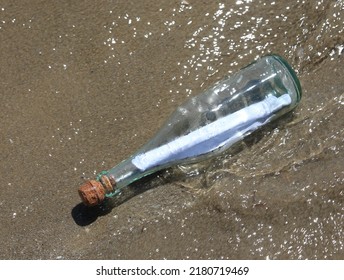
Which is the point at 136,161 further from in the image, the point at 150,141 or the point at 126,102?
the point at 126,102

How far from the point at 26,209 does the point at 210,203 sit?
0.64 metres

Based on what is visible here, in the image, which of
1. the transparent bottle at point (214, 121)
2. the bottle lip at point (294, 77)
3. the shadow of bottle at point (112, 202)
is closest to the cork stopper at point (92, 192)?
the transparent bottle at point (214, 121)

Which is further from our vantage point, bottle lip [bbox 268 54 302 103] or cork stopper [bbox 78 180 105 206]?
bottle lip [bbox 268 54 302 103]

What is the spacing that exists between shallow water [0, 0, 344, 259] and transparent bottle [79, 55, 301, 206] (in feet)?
0.14

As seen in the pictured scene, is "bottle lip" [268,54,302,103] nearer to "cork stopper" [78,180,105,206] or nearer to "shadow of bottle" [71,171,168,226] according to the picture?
"shadow of bottle" [71,171,168,226]

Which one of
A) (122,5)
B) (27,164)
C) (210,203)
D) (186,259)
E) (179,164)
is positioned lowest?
(186,259)

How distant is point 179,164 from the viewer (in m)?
1.97

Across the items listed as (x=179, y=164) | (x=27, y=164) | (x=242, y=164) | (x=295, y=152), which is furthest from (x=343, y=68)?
(x=27, y=164)

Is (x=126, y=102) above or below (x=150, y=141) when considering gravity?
above

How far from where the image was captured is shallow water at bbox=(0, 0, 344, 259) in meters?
1.91

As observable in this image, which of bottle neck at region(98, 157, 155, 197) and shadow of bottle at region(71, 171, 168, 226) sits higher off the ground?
bottle neck at region(98, 157, 155, 197)

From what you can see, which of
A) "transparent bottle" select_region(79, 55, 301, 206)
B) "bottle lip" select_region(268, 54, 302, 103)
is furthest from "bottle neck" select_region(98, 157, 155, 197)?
"bottle lip" select_region(268, 54, 302, 103)

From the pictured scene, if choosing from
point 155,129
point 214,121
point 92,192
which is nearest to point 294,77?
point 214,121

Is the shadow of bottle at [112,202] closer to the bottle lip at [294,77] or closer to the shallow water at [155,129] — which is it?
the shallow water at [155,129]
